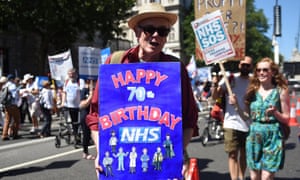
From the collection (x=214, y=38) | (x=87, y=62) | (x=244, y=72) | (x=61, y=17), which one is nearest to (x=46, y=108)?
(x=87, y=62)

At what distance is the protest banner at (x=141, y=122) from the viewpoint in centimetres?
232

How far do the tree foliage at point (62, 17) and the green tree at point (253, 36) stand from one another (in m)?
27.3

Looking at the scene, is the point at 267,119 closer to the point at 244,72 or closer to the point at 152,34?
the point at 244,72

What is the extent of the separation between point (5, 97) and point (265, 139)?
9.00 meters

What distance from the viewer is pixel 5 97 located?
1102 cm

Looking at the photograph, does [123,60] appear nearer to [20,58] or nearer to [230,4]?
[230,4]

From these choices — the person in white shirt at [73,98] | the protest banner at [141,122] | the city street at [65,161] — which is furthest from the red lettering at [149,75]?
the person in white shirt at [73,98]

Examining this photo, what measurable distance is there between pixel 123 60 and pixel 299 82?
165 ft

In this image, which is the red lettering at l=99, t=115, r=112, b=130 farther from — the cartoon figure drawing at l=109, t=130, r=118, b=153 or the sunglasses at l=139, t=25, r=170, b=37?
the sunglasses at l=139, t=25, r=170, b=37

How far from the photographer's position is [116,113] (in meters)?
2.37

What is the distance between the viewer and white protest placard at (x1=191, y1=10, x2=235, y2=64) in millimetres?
4973

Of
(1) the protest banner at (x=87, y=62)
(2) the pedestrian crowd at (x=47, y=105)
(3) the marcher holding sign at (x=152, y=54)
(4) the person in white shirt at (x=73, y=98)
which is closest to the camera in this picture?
(3) the marcher holding sign at (x=152, y=54)

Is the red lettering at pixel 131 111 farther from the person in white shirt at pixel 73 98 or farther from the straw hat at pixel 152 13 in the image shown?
the person in white shirt at pixel 73 98

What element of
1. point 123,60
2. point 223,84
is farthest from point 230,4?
point 123,60
